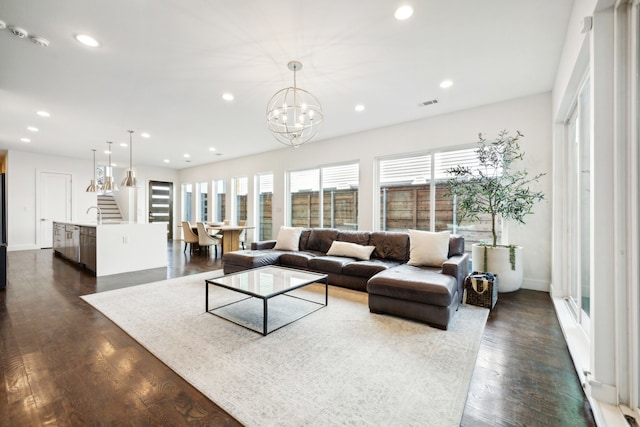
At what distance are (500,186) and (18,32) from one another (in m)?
5.60

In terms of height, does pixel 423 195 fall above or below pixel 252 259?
above

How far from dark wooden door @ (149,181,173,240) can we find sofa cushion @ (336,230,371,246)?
8.23 meters

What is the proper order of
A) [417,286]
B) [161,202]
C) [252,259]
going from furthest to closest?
[161,202] < [252,259] < [417,286]

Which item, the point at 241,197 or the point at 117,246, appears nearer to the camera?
the point at 117,246

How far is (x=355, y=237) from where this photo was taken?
15.2 ft

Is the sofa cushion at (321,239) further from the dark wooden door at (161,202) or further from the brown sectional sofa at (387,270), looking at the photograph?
the dark wooden door at (161,202)

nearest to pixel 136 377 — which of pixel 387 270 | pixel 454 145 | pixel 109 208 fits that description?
pixel 387 270

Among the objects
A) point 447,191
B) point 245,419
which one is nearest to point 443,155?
point 447,191

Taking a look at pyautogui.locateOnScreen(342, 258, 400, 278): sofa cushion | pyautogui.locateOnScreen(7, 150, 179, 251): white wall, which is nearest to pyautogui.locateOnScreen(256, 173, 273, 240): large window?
pyautogui.locateOnScreen(342, 258, 400, 278): sofa cushion

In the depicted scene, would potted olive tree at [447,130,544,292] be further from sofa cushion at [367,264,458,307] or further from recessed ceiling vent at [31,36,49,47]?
recessed ceiling vent at [31,36,49,47]

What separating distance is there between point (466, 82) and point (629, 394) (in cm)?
348

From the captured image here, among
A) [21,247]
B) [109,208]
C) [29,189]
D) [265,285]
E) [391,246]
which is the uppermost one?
[29,189]

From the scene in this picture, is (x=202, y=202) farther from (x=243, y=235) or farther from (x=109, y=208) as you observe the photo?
(x=109, y=208)

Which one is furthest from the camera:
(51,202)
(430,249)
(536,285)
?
(51,202)
